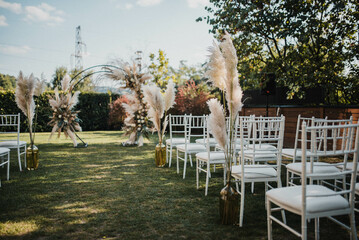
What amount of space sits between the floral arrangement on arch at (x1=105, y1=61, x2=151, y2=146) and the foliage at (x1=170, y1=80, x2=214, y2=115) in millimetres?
4084

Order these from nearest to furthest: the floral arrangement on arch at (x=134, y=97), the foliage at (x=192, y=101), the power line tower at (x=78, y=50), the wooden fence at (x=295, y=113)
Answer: the wooden fence at (x=295, y=113) < the floral arrangement on arch at (x=134, y=97) < the foliage at (x=192, y=101) < the power line tower at (x=78, y=50)

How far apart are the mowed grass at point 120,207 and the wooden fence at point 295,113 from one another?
13.4 ft

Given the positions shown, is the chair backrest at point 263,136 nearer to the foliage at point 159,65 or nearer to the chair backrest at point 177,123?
the chair backrest at point 177,123

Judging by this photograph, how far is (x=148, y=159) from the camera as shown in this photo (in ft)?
18.9

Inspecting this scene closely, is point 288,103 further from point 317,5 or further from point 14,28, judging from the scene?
point 14,28

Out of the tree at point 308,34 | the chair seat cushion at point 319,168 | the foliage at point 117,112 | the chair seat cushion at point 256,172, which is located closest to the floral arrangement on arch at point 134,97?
the tree at point 308,34

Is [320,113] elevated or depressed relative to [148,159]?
elevated

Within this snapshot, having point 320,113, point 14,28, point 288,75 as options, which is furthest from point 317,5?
point 14,28

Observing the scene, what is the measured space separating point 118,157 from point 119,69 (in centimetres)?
245

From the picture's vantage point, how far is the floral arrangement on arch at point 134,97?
6.71 meters

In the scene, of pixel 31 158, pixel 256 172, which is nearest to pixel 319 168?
pixel 256 172

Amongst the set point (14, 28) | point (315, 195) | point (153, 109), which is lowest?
point (315, 195)

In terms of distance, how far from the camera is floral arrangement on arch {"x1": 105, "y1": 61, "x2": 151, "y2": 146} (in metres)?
6.71

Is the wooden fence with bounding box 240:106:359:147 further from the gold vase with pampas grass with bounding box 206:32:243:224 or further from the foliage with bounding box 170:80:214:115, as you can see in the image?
the gold vase with pampas grass with bounding box 206:32:243:224
